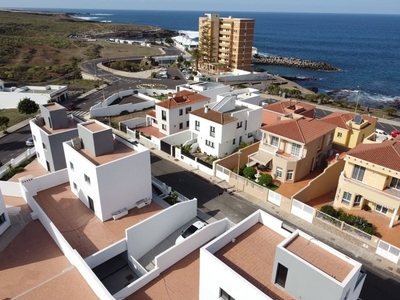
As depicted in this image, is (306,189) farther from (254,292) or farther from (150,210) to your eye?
(254,292)

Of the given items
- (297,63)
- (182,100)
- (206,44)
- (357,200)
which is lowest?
(297,63)

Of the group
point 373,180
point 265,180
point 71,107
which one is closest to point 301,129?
point 265,180

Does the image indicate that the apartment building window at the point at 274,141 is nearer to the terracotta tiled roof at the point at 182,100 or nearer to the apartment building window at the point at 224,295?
the terracotta tiled roof at the point at 182,100

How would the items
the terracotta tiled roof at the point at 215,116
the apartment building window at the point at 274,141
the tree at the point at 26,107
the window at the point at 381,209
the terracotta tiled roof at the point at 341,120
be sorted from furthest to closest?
the tree at the point at 26,107 → the terracotta tiled roof at the point at 341,120 → the terracotta tiled roof at the point at 215,116 → the apartment building window at the point at 274,141 → the window at the point at 381,209

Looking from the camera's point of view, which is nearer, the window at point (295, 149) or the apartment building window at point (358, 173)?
the apartment building window at point (358, 173)

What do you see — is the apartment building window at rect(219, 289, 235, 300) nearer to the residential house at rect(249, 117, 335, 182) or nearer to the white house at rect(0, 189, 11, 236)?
the white house at rect(0, 189, 11, 236)

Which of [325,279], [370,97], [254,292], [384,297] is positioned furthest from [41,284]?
[370,97]

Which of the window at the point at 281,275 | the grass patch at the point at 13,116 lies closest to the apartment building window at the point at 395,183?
the window at the point at 281,275

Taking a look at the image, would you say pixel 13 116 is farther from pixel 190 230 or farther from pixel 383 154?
pixel 383 154
